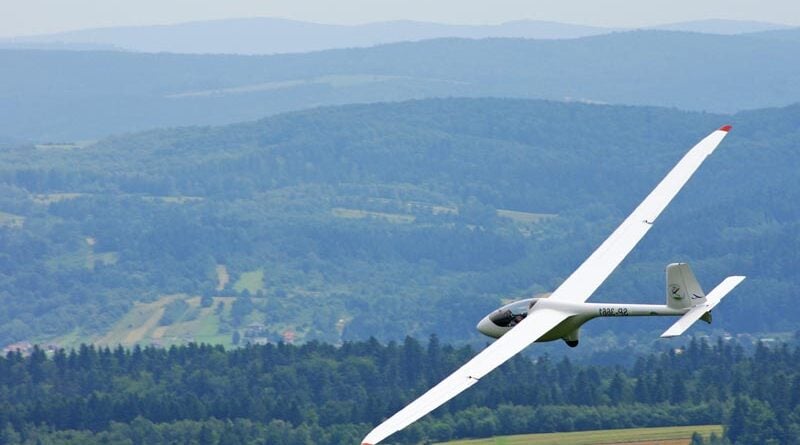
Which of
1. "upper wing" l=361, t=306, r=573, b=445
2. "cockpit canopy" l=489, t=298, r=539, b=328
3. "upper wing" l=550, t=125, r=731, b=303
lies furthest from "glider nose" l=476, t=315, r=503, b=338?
"upper wing" l=550, t=125, r=731, b=303

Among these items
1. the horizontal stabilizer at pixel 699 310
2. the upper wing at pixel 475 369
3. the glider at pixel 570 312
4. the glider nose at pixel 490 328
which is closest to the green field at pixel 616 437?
the glider at pixel 570 312

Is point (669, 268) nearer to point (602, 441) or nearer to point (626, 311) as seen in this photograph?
point (626, 311)

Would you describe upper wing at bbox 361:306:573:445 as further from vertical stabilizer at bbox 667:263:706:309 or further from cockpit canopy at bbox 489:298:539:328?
vertical stabilizer at bbox 667:263:706:309

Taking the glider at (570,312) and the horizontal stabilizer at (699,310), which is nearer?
the glider at (570,312)

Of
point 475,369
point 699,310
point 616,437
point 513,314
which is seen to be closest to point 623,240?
point 513,314

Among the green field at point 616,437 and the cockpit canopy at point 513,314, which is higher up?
the cockpit canopy at point 513,314

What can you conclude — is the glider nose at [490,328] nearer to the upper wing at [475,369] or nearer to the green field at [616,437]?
the upper wing at [475,369]

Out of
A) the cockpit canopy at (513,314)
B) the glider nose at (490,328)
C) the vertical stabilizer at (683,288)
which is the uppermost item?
the vertical stabilizer at (683,288)
